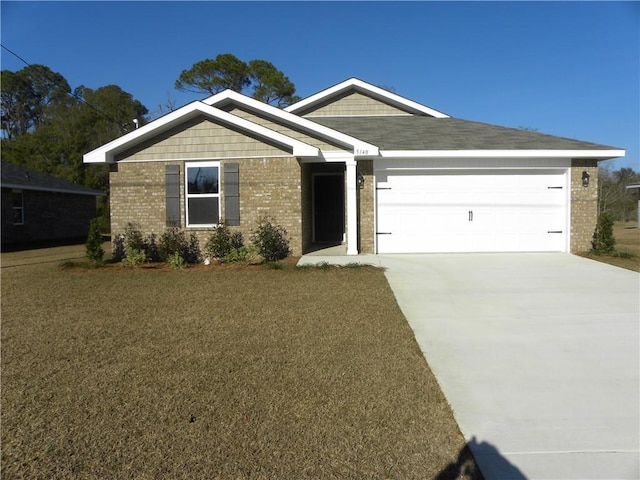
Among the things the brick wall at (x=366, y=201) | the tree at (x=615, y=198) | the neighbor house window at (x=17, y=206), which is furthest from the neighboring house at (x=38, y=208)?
the tree at (x=615, y=198)

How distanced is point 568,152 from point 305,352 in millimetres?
10187

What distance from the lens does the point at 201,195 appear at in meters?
12.9

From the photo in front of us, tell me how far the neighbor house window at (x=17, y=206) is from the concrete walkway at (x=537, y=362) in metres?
18.4

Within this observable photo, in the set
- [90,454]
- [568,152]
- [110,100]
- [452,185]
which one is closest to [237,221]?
[452,185]

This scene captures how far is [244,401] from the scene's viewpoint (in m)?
4.17

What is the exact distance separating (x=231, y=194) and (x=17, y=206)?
14.0 metres

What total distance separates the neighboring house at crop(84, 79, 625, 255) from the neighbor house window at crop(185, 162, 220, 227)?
26 mm

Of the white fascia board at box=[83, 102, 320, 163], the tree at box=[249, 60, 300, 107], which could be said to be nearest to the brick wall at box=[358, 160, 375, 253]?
the white fascia board at box=[83, 102, 320, 163]

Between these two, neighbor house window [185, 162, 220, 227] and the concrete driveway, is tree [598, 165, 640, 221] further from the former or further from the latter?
neighbor house window [185, 162, 220, 227]

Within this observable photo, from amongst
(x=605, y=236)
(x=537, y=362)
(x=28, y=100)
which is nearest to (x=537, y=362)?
(x=537, y=362)

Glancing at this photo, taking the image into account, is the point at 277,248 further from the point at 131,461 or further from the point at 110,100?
the point at 110,100

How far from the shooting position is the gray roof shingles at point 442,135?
42.4 feet

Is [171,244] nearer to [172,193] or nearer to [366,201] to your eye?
[172,193]

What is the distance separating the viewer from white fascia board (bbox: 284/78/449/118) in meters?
17.6
